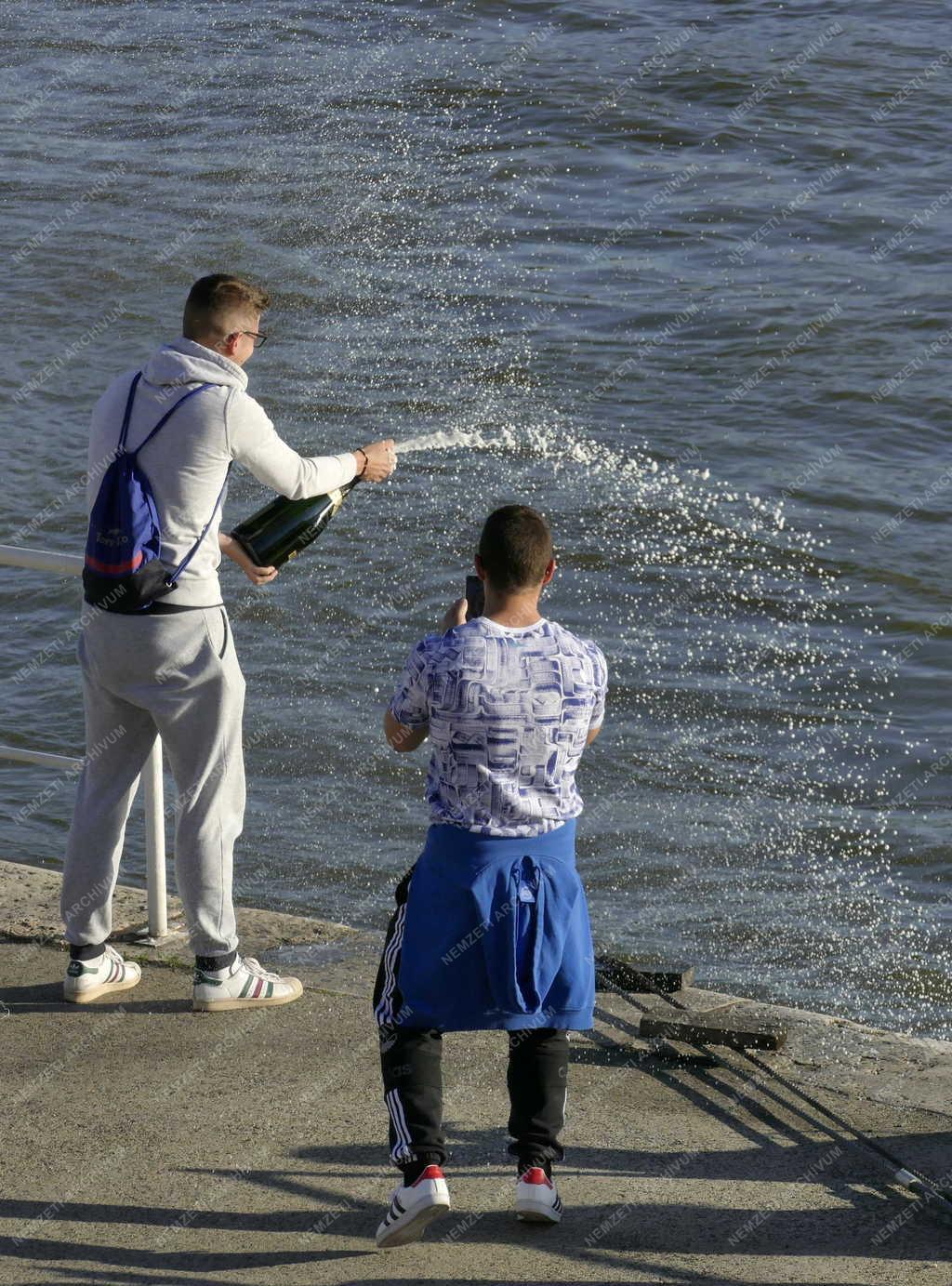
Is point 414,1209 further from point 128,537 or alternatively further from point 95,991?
point 128,537

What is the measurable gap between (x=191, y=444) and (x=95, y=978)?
1.53 m

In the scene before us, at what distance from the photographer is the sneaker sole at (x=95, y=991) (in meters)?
4.67

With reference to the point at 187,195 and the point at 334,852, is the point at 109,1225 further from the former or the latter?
the point at 187,195

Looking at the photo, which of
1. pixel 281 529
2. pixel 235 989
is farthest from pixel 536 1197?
pixel 281 529

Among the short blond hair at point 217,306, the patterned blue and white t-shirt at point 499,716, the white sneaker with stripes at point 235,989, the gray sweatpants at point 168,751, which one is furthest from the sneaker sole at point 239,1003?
the short blond hair at point 217,306

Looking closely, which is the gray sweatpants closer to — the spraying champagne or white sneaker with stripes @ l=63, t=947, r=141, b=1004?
white sneaker with stripes @ l=63, t=947, r=141, b=1004

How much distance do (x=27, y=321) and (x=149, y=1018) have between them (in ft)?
37.9

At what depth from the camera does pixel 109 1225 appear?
3.72 m

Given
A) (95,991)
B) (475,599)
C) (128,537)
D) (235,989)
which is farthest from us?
(95,991)

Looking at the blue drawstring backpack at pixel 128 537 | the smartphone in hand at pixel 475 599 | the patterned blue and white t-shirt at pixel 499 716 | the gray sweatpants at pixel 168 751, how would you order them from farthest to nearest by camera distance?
the gray sweatpants at pixel 168 751 < the blue drawstring backpack at pixel 128 537 < the smartphone in hand at pixel 475 599 < the patterned blue and white t-shirt at pixel 499 716

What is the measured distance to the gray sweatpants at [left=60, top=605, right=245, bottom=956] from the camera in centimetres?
427

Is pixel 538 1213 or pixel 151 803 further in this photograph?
pixel 151 803

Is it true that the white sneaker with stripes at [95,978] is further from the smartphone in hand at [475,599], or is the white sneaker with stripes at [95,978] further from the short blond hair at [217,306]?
the short blond hair at [217,306]

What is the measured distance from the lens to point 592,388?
13.7 metres
